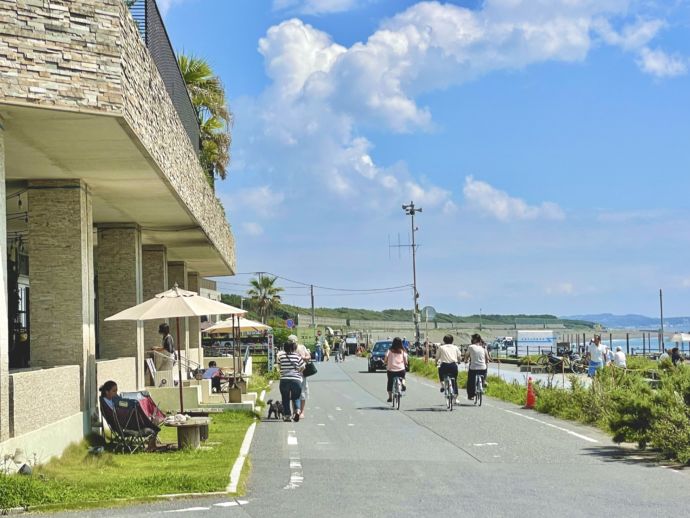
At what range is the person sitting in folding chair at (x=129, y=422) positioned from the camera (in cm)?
1497

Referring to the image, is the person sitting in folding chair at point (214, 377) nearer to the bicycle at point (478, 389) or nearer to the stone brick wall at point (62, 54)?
the bicycle at point (478, 389)

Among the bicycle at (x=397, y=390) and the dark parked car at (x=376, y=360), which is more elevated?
the bicycle at (x=397, y=390)

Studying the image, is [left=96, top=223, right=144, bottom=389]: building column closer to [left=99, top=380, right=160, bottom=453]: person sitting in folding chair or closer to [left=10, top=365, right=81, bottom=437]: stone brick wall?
[left=10, top=365, right=81, bottom=437]: stone brick wall

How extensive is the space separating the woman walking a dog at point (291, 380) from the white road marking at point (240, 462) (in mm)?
2090

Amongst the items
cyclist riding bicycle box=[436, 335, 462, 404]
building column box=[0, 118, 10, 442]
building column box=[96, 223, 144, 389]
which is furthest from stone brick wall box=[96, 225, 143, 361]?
building column box=[0, 118, 10, 442]

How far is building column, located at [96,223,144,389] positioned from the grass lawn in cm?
639

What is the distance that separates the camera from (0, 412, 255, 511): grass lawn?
10.2m

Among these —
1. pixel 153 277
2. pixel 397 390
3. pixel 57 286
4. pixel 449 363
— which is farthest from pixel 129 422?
pixel 153 277

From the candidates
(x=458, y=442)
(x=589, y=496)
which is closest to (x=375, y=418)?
(x=458, y=442)

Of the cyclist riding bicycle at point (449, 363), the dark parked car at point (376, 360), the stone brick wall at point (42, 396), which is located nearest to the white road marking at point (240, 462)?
the stone brick wall at point (42, 396)

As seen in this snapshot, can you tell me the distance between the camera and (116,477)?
12.1 meters

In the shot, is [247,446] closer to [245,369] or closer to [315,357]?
[245,369]

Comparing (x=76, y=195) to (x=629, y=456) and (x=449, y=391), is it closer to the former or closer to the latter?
(x=629, y=456)

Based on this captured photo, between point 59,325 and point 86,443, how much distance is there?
7.13 feet
